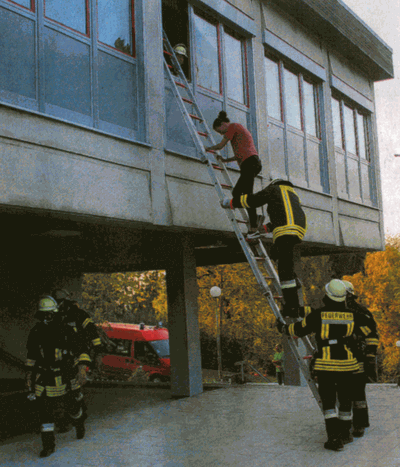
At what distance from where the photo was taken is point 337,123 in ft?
50.0

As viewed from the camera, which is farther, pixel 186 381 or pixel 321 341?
pixel 186 381

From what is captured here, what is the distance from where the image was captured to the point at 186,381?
10.7 metres

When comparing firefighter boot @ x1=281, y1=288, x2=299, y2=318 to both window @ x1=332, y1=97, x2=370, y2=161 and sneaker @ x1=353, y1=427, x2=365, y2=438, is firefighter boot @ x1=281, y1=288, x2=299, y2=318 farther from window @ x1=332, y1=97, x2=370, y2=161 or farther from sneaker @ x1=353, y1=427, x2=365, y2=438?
window @ x1=332, y1=97, x2=370, y2=161

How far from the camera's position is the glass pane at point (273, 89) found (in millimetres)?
12164

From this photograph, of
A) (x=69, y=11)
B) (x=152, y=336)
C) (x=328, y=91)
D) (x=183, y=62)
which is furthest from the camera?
(x=152, y=336)

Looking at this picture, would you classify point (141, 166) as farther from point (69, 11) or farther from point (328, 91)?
point (328, 91)

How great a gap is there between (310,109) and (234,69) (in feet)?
11.5

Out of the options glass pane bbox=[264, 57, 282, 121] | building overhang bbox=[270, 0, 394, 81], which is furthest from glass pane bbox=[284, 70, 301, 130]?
building overhang bbox=[270, 0, 394, 81]

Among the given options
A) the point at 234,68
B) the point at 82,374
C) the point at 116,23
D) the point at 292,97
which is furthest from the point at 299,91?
the point at 82,374

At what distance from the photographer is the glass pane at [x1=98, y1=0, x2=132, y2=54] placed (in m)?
8.23

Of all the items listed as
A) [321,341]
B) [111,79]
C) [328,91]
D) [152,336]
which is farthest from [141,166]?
[152,336]

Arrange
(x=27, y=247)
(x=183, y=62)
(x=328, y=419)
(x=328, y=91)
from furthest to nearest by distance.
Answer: (x=328, y=91), (x=27, y=247), (x=183, y=62), (x=328, y=419)

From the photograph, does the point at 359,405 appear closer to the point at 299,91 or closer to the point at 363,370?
the point at 363,370

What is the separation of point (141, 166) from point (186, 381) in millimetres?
4511
